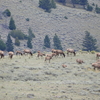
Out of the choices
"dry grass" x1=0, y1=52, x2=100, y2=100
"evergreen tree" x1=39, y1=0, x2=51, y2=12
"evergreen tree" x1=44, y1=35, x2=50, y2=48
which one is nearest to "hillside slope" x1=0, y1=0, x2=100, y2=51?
"evergreen tree" x1=44, y1=35, x2=50, y2=48

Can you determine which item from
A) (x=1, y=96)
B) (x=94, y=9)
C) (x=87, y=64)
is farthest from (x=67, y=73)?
(x=94, y=9)

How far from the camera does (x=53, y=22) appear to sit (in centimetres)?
13838

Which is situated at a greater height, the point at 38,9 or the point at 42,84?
the point at 38,9

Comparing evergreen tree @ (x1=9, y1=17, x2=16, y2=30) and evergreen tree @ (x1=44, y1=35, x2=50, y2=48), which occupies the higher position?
evergreen tree @ (x1=9, y1=17, x2=16, y2=30)

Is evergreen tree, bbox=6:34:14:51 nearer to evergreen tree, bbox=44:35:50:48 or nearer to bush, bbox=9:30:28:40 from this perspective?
bush, bbox=9:30:28:40

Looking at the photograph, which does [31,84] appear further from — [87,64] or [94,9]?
[94,9]

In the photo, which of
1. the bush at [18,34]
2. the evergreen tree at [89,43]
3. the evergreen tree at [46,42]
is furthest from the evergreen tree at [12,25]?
the evergreen tree at [89,43]

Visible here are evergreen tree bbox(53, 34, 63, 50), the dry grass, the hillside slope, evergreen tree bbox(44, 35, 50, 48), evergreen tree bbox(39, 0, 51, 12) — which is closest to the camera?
the dry grass

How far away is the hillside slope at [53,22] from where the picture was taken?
405 feet

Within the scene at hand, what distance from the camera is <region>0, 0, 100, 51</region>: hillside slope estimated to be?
405 ft

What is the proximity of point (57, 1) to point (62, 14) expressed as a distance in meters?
18.8

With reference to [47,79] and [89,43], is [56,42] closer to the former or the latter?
[89,43]

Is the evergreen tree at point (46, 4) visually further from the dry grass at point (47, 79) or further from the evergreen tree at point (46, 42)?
the dry grass at point (47, 79)

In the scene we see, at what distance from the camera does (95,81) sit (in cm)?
3922
